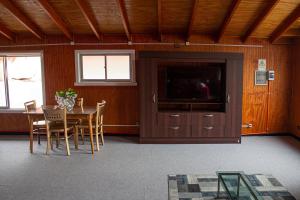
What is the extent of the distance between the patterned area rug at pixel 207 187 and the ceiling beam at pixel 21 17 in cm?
372

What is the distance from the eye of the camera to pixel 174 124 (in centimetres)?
493

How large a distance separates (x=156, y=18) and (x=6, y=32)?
3.13m

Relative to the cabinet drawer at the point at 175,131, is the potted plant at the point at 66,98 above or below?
above

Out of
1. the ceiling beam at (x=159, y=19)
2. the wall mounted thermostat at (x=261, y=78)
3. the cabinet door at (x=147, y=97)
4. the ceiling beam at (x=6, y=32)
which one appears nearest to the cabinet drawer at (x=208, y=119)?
the cabinet door at (x=147, y=97)

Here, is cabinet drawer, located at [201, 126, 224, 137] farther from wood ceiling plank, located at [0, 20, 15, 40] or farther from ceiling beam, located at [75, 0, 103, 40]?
wood ceiling plank, located at [0, 20, 15, 40]

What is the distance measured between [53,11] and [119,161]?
9.25 feet

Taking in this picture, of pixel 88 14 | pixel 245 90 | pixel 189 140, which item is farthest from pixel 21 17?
pixel 245 90

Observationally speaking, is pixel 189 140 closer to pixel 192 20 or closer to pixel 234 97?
pixel 234 97

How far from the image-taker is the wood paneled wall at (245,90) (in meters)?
5.43

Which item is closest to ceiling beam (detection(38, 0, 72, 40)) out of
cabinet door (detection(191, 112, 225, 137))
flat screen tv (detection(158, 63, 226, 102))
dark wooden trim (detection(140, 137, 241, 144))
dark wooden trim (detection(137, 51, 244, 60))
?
dark wooden trim (detection(137, 51, 244, 60))

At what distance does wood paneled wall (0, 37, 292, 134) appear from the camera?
5434mm

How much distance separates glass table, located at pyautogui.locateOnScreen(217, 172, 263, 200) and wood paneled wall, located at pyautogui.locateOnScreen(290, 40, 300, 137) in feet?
11.2

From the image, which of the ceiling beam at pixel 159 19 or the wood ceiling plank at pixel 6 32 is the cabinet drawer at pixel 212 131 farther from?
the wood ceiling plank at pixel 6 32

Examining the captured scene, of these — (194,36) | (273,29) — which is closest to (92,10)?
(194,36)
